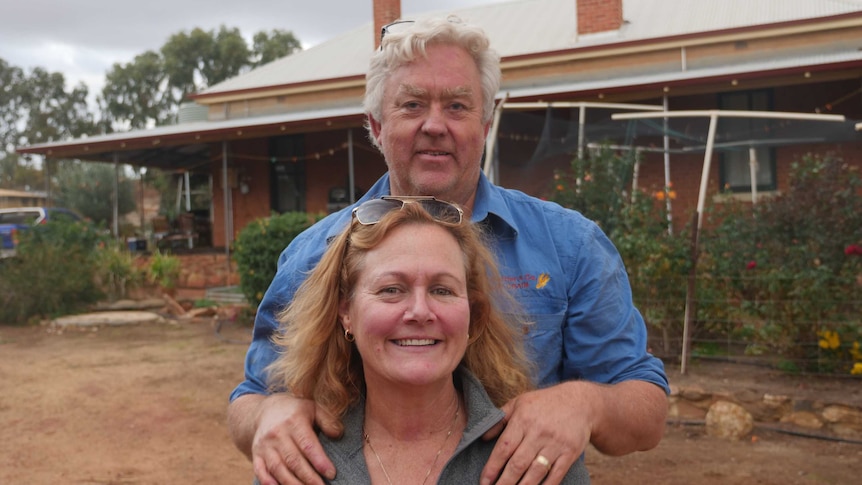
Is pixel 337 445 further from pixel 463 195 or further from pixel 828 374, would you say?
pixel 828 374

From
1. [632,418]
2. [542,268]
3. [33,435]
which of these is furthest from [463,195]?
[33,435]

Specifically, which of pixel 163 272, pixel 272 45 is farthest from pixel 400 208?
pixel 272 45

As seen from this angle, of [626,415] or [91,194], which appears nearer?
[626,415]

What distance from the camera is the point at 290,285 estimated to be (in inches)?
89.0

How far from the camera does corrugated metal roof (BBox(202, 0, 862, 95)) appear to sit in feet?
53.3

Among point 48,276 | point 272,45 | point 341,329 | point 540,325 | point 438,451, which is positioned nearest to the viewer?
point 438,451

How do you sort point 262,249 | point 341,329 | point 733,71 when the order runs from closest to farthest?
1. point 341,329
2. point 262,249
3. point 733,71

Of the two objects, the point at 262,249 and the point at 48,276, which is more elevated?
the point at 262,249

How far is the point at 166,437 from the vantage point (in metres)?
6.75

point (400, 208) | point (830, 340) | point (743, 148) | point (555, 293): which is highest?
point (743, 148)

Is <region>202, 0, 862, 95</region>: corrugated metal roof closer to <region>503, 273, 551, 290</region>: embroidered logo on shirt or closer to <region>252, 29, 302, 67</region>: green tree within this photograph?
<region>503, 273, 551, 290</region>: embroidered logo on shirt

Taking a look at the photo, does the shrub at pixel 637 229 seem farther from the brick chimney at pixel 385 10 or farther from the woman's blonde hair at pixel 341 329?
the brick chimney at pixel 385 10

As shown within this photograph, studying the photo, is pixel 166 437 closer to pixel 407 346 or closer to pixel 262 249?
pixel 262 249

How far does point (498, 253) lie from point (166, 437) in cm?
536
